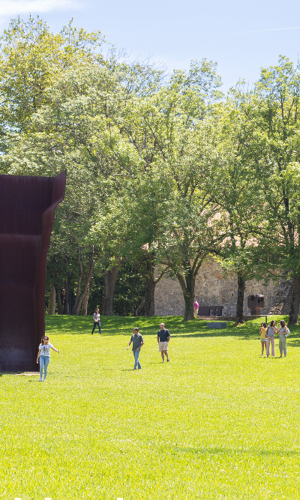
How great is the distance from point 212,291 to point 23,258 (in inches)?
1174

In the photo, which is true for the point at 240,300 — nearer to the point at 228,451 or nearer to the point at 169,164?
the point at 169,164

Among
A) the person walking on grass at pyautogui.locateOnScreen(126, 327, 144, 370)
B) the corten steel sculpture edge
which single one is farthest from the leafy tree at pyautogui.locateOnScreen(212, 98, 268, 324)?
the corten steel sculpture edge

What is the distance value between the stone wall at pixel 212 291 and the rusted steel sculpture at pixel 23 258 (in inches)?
1076

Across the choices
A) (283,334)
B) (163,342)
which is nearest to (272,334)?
(283,334)

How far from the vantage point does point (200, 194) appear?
3806cm

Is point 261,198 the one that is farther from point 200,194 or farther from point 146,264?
point 146,264

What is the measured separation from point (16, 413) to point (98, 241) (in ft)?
81.2

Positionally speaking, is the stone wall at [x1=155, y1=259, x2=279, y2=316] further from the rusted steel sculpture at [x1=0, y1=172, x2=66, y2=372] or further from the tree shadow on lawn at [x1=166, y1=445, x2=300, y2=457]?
the tree shadow on lawn at [x1=166, y1=445, x2=300, y2=457]

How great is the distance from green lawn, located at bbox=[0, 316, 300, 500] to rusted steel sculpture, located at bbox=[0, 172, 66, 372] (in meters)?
1.18

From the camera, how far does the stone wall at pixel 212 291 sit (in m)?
45.1

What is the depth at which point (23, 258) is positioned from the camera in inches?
692

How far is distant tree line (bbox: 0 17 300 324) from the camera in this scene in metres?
34.1

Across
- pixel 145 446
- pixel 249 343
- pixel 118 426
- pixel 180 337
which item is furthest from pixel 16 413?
pixel 180 337

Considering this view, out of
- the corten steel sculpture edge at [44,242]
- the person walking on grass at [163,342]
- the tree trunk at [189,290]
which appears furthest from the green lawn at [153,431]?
the tree trunk at [189,290]
